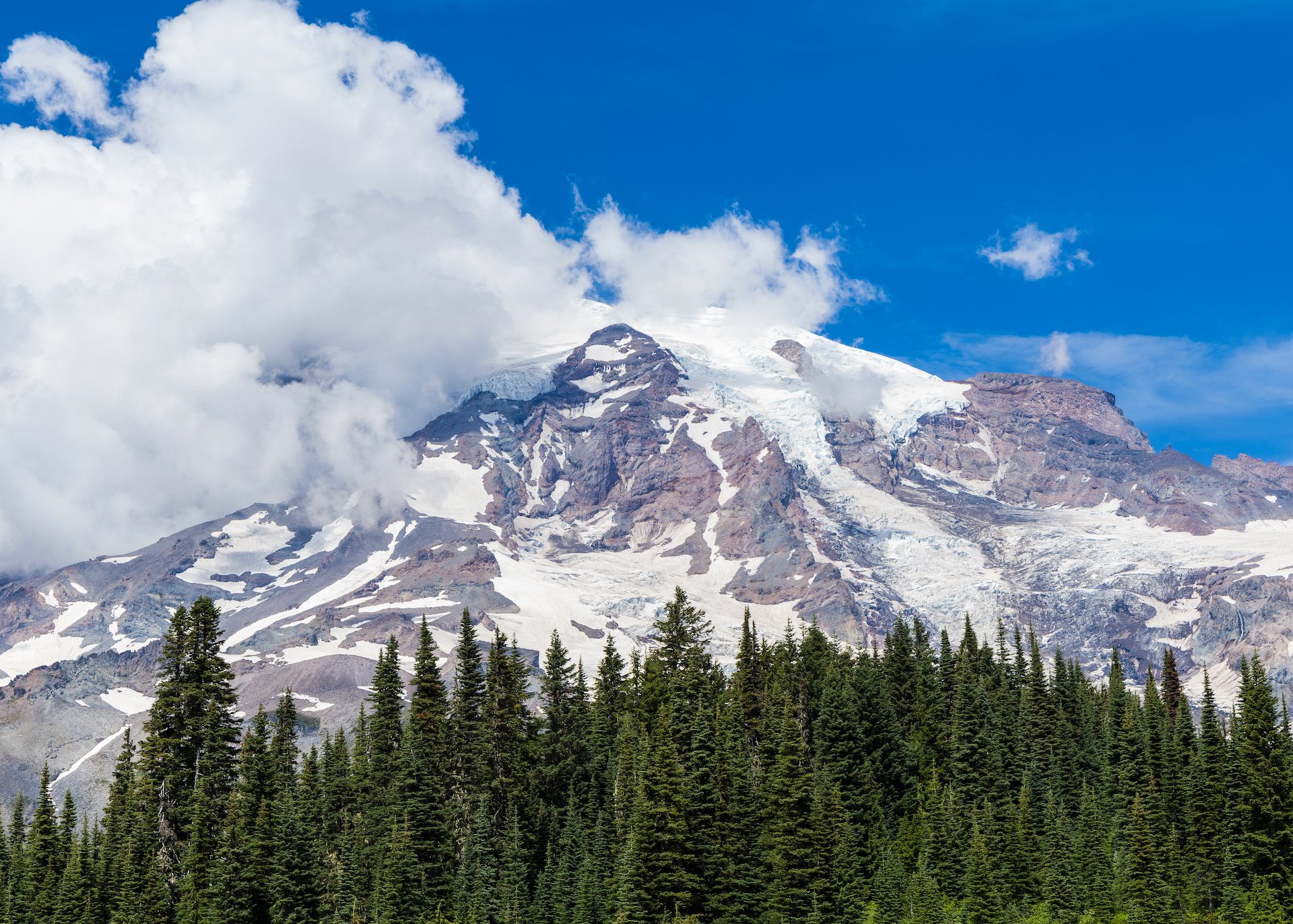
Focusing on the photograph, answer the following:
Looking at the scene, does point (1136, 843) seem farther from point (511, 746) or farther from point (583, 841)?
point (511, 746)

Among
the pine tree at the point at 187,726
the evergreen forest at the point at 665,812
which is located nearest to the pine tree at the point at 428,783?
the evergreen forest at the point at 665,812

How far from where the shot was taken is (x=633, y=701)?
122500 mm

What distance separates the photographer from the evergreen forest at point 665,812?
8369 centimetres

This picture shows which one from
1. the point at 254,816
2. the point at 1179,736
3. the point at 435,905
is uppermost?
the point at 1179,736

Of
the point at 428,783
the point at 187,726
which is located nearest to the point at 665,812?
the point at 428,783

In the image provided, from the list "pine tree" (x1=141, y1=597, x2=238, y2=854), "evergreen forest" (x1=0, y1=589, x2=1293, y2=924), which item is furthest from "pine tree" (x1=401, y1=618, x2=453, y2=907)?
"pine tree" (x1=141, y1=597, x2=238, y2=854)

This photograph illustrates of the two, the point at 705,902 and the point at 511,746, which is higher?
the point at 511,746

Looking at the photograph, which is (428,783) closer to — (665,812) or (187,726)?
(187,726)

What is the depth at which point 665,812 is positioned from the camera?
3201 inches

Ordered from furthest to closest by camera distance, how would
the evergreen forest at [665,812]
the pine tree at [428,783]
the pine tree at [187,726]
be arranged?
the pine tree at [428,783] → the evergreen forest at [665,812] → the pine tree at [187,726]

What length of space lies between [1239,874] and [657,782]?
52.6m

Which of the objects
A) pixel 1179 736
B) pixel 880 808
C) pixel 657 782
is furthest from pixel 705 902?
pixel 1179 736

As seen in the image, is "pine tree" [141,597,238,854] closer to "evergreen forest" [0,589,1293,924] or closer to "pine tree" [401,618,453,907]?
"evergreen forest" [0,589,1293,924]

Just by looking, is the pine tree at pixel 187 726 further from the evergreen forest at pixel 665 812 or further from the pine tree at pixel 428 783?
the pine tree at pixel 428 783
